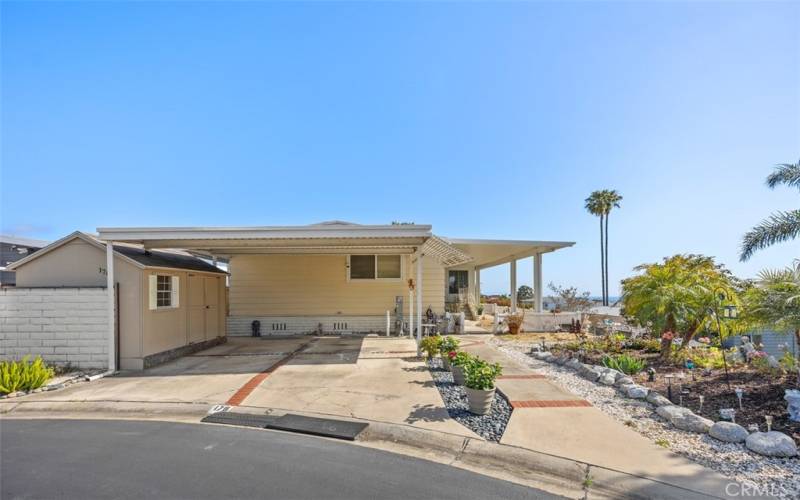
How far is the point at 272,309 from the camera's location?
13.6 m

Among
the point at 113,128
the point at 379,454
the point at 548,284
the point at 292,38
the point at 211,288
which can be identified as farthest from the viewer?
the point at 548,284

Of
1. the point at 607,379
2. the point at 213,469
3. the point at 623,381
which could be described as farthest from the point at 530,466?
the point at 607,379

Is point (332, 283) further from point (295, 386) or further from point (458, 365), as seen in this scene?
point (458, 365)

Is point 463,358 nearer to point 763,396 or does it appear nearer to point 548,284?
point 763,396

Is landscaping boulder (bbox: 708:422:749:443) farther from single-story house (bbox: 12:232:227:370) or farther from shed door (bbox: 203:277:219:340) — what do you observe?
shed door (bbox: 203:277:219:340)

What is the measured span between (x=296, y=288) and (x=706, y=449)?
467 inches

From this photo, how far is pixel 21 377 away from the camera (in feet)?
21.1

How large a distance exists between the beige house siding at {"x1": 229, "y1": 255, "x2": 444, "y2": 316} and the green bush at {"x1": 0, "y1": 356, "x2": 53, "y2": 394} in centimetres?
692

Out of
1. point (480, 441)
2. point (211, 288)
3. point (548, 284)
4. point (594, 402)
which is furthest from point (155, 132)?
point (548, 284)

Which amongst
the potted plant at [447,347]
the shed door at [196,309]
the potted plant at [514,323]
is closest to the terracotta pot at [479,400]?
the potted plant at [447,347]

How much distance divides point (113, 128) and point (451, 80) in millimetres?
8863
